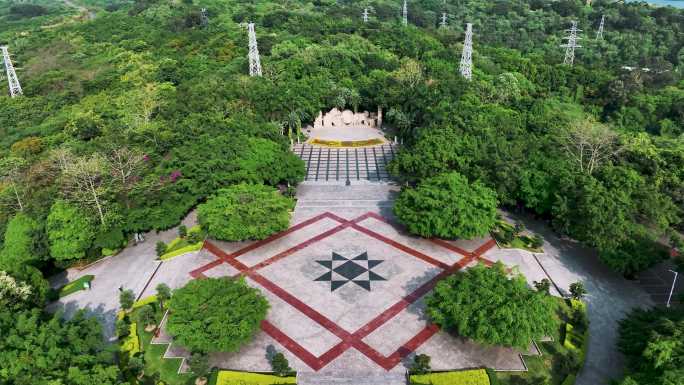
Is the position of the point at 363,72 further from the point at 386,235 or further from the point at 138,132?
the point at 386,235

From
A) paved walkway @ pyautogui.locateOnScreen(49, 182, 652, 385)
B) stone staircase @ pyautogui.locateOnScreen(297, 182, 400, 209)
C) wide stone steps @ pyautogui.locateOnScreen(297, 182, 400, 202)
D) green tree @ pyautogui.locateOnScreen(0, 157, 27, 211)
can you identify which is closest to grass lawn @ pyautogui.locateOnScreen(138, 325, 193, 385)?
paved walkway @ pyautogui.locateOnScreen(49, 182, 652, 385)

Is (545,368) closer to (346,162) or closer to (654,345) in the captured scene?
(654,345)

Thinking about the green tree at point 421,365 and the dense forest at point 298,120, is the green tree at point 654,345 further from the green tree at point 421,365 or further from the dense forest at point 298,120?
the green tree at point 421,365

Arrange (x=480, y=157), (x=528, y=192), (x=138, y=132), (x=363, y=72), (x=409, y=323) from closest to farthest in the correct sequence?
(x=409, y=323) < (x=528, y=192) < (x=480, y=157) < (x=138, y=132) < (x=363, y=72)

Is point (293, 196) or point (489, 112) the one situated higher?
point (489, 112)

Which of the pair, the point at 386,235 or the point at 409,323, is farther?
the point at 386,235

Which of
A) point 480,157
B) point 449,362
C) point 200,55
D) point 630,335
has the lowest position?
point 449,362

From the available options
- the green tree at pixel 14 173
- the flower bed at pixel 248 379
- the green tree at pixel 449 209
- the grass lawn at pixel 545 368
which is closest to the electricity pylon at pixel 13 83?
the green tree at pixel 14 173

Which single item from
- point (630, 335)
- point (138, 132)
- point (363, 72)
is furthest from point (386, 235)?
point (363, 72)
